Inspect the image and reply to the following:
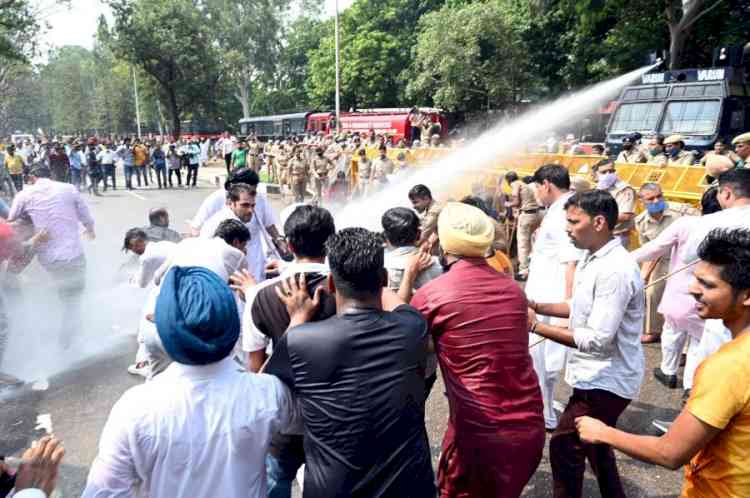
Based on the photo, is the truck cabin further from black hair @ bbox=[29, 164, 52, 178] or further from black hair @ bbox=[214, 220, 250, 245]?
black hair @ bbox=[29, 164, 52, 178]

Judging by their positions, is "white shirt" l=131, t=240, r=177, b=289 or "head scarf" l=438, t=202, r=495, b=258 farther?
"white shirt" l=131, t=240, r=177, b=289

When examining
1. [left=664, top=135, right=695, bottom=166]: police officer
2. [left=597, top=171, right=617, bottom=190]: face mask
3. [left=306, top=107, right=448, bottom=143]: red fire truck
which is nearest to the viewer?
[left=597, top=171, right=617, bottom=190]: face mask

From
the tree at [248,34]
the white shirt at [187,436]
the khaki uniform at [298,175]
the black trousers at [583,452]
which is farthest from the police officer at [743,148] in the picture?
the tree at [248,34]

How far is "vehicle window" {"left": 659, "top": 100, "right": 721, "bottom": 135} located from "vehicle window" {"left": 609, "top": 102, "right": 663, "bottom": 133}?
26 cm

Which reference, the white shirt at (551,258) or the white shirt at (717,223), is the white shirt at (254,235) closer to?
the white shirt at (551,258)

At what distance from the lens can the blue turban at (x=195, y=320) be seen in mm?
1579

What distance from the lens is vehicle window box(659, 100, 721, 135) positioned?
39.2 feet

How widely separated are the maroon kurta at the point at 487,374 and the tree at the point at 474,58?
24.6 meters

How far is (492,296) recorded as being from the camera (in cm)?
227

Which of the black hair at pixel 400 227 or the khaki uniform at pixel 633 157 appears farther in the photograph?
the khaki uniform at pixel 633 157

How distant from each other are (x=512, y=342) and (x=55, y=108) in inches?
3530

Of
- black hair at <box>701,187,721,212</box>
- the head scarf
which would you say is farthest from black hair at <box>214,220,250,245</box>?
black hair at <box>701,187,721,212</box>

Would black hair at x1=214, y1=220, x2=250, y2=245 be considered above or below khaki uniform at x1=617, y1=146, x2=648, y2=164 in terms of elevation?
below

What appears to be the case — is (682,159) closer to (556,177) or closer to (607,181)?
(607,181)
